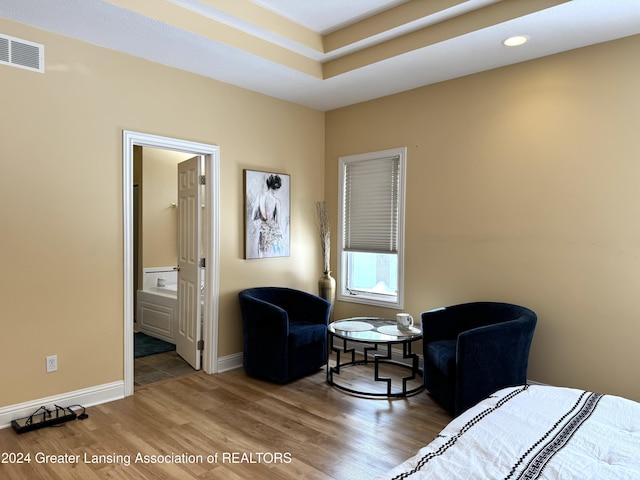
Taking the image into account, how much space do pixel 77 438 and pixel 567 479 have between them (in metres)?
2.84

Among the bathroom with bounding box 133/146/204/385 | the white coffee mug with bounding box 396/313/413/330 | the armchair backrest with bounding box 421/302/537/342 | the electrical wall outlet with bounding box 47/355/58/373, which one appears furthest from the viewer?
the bathroom with bounding box 133/146/204/385

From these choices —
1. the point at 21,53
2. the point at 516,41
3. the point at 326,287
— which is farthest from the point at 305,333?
the point at 21,53

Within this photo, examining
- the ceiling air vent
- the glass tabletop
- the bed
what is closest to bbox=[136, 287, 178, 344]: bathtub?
the glass tabletop

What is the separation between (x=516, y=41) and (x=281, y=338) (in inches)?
118

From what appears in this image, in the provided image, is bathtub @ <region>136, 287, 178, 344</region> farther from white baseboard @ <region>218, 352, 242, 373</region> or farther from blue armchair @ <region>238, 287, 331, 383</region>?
blue armchair @ <region>238, 287, 331, 383</region>

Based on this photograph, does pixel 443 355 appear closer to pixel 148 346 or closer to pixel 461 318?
pixel 461 318

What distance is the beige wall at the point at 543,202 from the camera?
307 centimetres

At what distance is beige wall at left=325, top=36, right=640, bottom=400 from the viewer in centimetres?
307

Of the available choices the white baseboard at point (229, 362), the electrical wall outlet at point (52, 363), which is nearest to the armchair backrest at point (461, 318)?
the white baseboard at point (229, 362)

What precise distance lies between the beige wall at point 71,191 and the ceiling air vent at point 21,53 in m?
0.04

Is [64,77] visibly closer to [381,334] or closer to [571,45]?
[381,334]

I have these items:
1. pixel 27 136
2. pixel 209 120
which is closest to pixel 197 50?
pixel 209 120

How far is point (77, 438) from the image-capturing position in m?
2.75

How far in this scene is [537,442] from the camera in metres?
1.42
